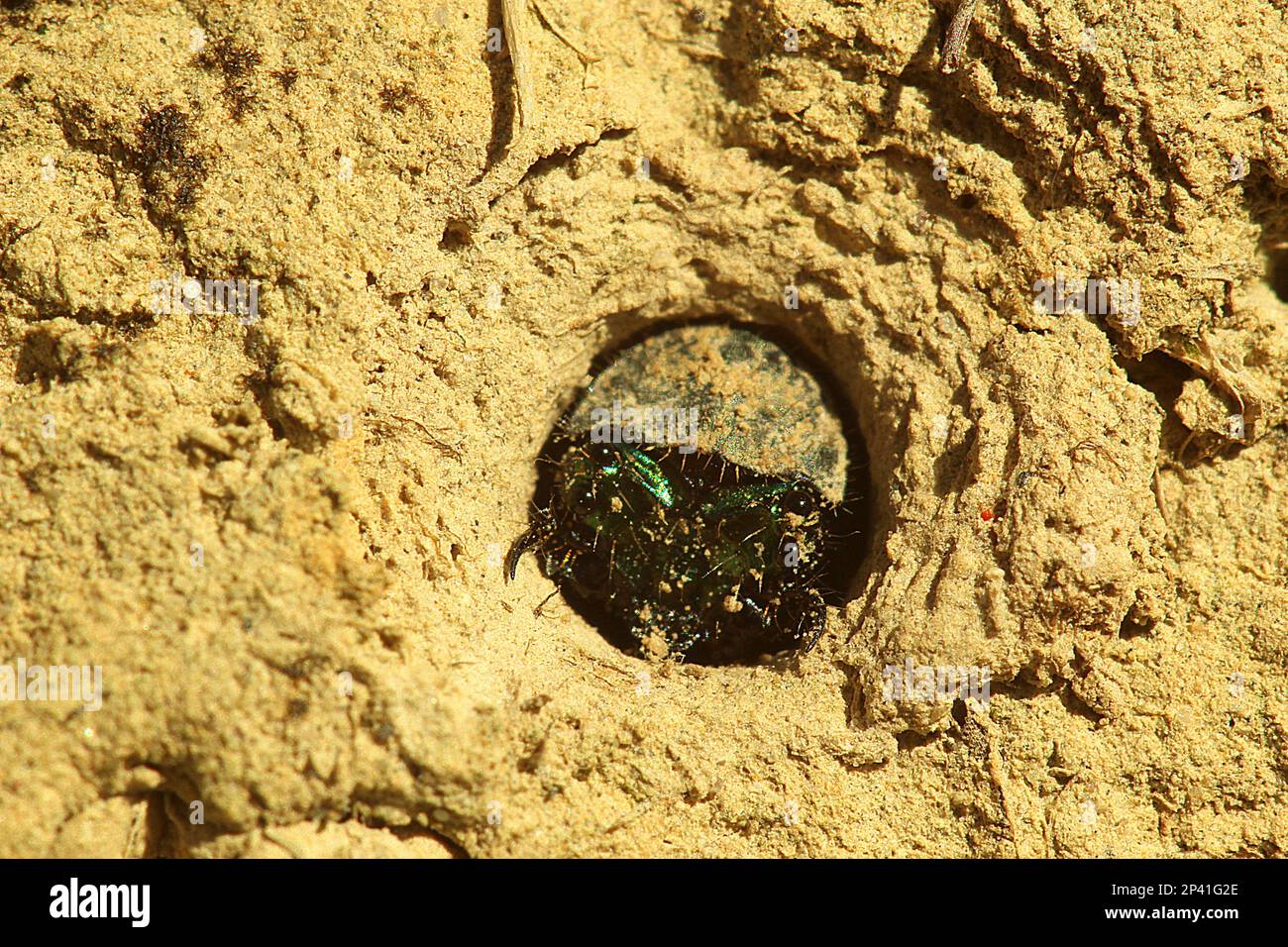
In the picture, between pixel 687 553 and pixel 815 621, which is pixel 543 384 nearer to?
pixel 687 553

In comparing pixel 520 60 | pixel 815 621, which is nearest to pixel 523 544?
pixel 815 621

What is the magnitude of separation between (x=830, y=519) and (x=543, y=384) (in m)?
0.98

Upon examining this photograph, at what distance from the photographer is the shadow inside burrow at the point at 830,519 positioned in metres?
2.77

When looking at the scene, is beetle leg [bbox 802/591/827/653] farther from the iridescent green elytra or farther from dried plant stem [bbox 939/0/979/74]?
dried plant stem [bbox 939/0/979/74]

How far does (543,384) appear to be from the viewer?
2.69m

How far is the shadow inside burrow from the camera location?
2770 millimetres

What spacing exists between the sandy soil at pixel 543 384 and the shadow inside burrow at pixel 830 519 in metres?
0.15

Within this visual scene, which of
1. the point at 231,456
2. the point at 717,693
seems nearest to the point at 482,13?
the point at 231,456

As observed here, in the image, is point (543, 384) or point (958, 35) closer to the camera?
point (958, 35)

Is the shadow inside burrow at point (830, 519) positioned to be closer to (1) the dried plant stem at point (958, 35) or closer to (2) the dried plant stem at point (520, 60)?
(2) the dried plant stem at point (520, 60)

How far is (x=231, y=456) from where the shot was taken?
203 centimetres

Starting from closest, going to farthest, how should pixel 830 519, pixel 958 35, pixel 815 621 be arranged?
pixel 958 35 < pixel 815 621 < pixel 830 519

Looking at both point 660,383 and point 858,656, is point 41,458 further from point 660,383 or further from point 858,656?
point 858,656

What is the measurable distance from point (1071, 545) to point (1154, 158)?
1026 mm
